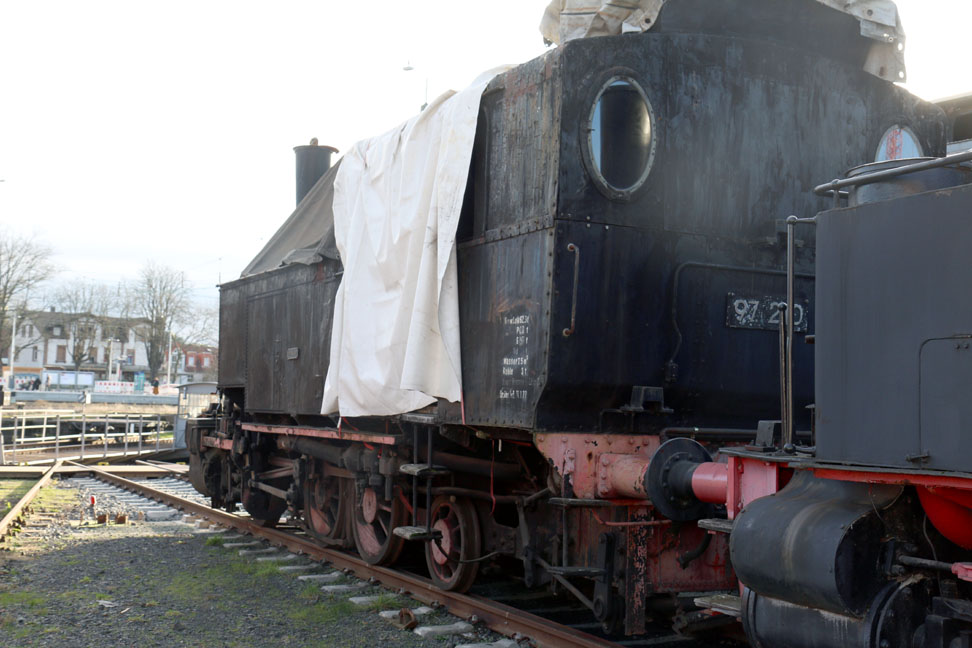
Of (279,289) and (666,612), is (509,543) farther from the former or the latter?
(279,289)

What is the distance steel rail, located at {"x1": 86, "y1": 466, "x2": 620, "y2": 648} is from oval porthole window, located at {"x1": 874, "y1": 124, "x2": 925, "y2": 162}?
3639 mm

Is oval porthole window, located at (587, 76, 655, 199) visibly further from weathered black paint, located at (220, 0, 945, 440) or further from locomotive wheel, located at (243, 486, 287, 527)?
locomotive wheel, located at (243, 486, 287, 527)

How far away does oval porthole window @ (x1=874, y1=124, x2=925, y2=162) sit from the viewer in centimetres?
631

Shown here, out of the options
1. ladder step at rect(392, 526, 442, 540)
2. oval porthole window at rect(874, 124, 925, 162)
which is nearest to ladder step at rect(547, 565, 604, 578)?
ladder step at rect(392, 526, 442, 540)

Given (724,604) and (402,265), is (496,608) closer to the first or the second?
(724,604)

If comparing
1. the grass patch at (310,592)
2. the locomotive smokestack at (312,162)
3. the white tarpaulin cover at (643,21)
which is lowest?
the grass patch at (310,592)

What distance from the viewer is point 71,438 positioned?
30.3 meters

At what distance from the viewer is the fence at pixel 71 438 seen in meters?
23.7

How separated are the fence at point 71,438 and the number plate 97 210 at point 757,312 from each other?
1986cm

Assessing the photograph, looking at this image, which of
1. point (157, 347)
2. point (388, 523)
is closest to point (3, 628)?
point (388, 523)

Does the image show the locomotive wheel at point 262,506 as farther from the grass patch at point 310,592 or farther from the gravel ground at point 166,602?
the grass patch at point 310,592

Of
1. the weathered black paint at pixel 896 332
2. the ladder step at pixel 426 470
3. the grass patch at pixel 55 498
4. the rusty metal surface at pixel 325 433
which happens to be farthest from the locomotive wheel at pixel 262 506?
the weathered black paint at pixel 896 332

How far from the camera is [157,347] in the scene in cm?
6844

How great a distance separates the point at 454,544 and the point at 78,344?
70.1 m
